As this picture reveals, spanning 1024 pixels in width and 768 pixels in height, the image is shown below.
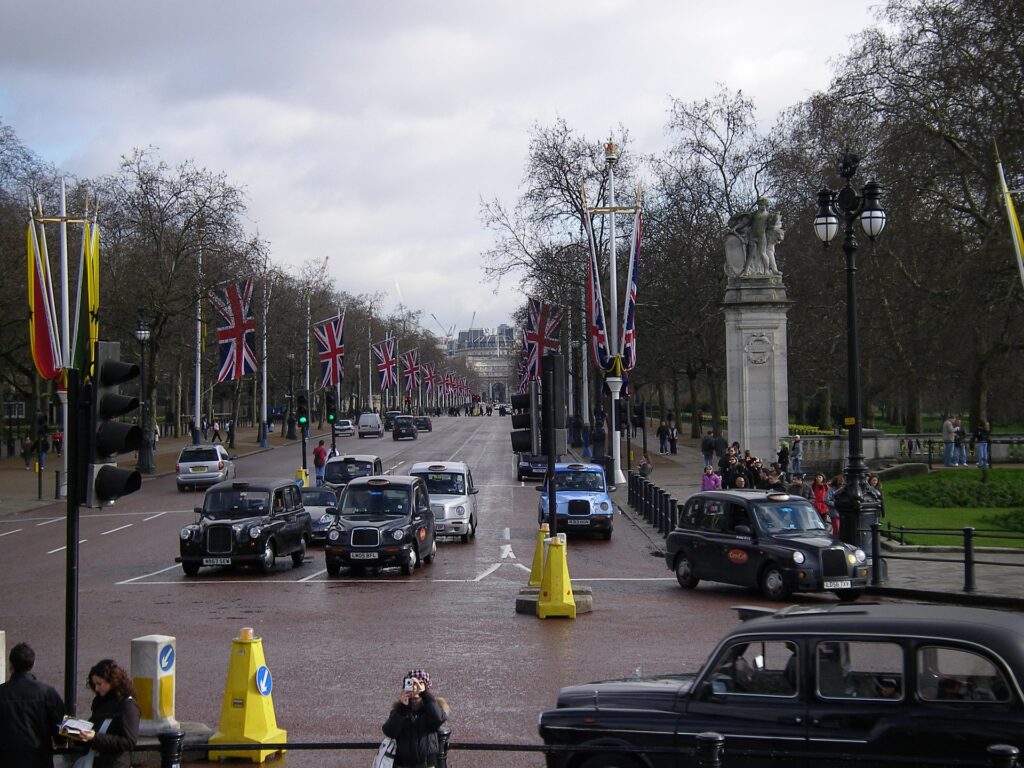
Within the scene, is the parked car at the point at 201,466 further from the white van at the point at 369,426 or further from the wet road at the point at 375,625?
the white van at the point at 369,426

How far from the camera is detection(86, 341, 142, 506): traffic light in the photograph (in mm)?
9266

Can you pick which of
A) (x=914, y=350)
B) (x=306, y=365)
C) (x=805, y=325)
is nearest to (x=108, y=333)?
(x=306, y=365)

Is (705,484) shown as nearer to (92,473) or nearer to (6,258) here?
(92,473)

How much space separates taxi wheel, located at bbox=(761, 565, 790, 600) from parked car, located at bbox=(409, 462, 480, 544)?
10687mm

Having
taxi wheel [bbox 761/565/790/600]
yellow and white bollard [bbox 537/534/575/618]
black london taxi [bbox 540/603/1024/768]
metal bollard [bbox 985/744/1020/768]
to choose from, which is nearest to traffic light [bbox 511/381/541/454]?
yellow and white bollard [bbox 537/534/575/618]

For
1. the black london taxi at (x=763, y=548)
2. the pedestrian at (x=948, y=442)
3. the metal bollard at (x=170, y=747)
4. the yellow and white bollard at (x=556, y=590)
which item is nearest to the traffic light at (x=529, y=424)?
the yellow and white bollard at (x=556, y=590)

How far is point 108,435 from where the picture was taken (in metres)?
9.27

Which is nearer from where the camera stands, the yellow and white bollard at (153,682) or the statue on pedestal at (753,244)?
the yellow and white bollard at (153,682)

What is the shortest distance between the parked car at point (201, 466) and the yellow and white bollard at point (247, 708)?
36.1 m

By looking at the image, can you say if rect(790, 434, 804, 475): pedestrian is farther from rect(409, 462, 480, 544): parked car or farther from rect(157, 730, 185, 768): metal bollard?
rect(157, 730, 185, 768): metal bollard

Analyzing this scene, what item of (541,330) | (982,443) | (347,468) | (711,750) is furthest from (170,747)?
(541,330)

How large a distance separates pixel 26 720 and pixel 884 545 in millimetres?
17732

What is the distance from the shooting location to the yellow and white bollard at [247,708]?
9922 millimetres

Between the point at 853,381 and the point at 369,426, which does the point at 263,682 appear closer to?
the point at 853,381
